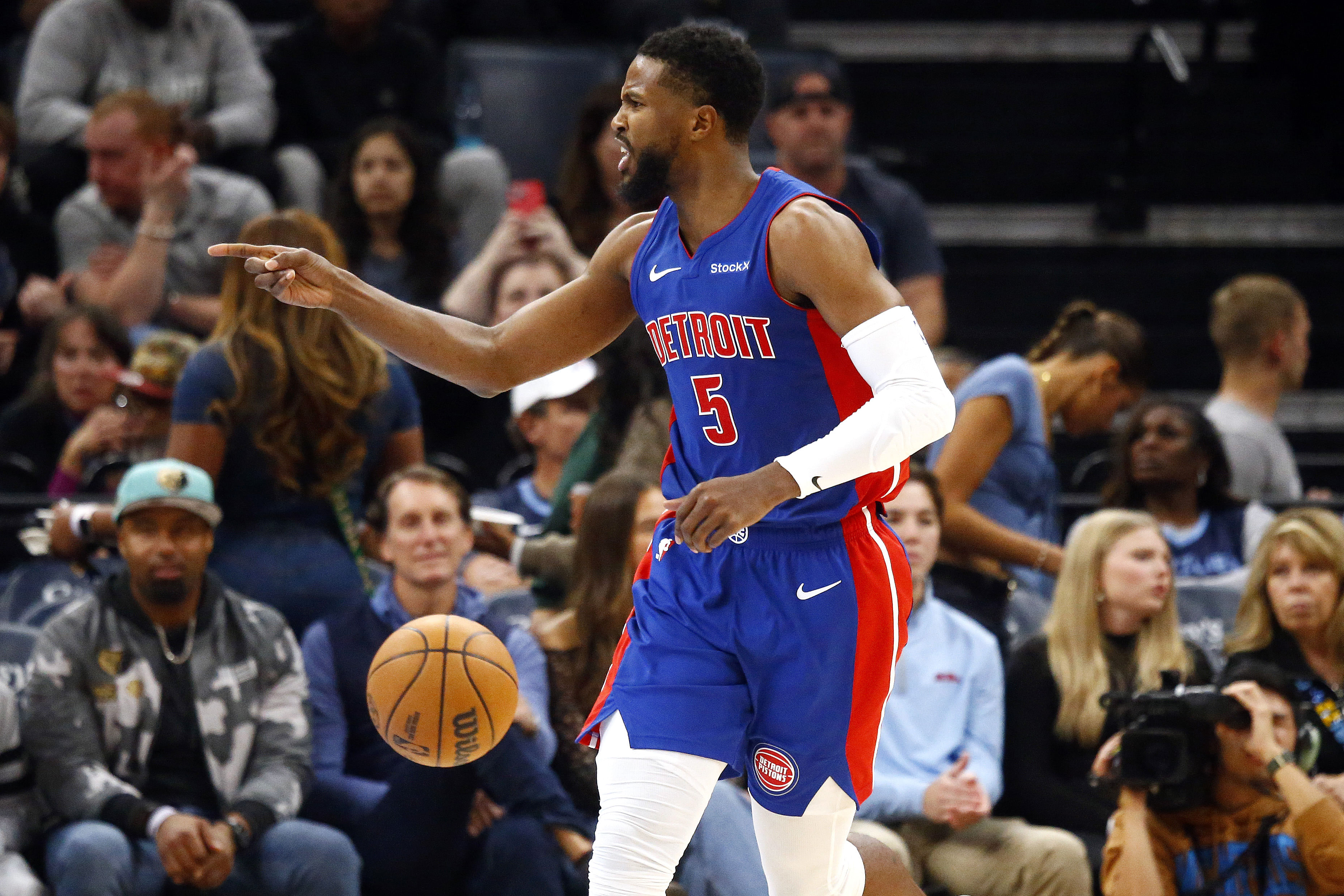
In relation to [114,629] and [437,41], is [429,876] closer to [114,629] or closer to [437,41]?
[114,629]

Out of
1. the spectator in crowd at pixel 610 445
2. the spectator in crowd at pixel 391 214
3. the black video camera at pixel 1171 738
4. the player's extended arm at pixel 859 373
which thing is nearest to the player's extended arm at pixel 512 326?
the player's extended arm at pixel 859 373

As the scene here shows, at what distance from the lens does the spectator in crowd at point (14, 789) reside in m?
Result: 4.72

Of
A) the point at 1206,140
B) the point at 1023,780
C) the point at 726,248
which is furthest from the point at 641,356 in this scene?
the point at 1206,140

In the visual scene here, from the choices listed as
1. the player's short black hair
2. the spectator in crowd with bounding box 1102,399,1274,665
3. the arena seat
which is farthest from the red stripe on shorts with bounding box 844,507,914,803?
the arena seat

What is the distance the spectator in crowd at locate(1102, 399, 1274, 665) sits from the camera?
6230mm

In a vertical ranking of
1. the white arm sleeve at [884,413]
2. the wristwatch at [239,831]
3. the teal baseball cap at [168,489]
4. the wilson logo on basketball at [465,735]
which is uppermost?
the white arm sleeve at [884,413]

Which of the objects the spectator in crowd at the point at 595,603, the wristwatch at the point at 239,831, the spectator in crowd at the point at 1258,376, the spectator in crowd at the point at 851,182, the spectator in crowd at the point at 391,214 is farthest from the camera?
the spectator in crowd at the point at 851,182

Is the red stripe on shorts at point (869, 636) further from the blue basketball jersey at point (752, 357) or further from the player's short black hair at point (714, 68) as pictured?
the player's short black hair at point (714, 68)

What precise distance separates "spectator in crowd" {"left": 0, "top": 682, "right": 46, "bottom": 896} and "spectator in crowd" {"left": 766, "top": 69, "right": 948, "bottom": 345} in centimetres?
370

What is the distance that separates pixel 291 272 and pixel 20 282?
174 inches

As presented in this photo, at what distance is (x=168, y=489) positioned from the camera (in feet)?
15.7

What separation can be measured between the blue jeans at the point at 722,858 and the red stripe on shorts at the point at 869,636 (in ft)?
5.27

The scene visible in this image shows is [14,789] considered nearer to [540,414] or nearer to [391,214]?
[540,414]

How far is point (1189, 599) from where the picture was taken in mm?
5953
